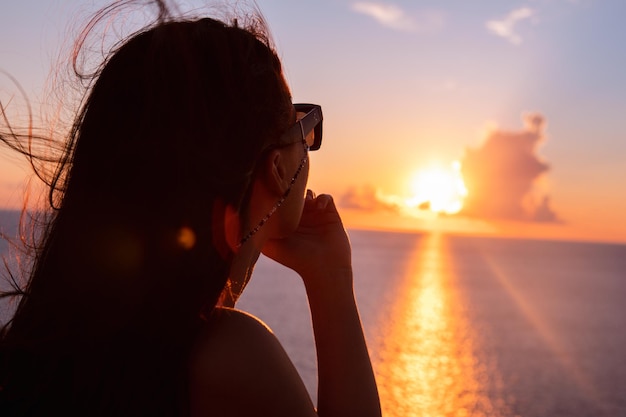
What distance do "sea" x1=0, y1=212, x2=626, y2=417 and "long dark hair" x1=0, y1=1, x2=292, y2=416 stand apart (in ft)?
4.34

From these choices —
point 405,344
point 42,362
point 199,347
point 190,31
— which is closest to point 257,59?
point 190,31

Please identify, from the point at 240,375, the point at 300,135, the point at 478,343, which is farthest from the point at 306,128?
the point at 478,343

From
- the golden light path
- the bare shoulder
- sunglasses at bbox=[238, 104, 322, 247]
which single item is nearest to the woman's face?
sunglasses at bbox=[238, 104, 322, 247]

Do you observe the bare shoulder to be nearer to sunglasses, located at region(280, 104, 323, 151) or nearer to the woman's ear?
the woman's ear

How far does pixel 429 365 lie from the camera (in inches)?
1695

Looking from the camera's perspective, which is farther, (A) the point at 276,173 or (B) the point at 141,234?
(A) the point at 276,173

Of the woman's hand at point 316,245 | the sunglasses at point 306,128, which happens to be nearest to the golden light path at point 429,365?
the woman's hand at point 316,245

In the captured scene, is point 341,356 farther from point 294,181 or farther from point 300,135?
point 300,135

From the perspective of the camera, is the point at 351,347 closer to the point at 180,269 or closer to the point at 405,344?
the point at 180,269

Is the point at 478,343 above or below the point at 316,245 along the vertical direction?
below

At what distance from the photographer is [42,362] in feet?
4.98

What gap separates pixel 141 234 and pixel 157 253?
0.07 m

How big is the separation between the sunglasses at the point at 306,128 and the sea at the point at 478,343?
4.97 feet

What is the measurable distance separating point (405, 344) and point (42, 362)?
49291 mm
